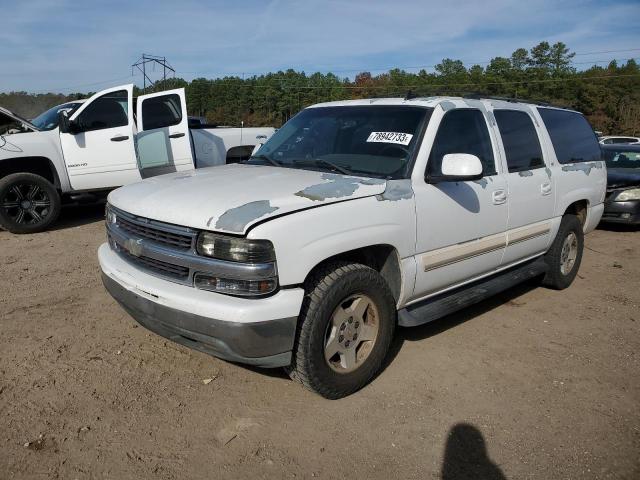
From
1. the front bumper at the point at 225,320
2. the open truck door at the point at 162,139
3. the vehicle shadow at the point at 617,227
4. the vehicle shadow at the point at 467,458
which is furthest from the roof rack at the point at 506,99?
the open truck door at the point at 162,139

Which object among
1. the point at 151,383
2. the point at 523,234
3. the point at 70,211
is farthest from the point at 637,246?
the point at 70,211

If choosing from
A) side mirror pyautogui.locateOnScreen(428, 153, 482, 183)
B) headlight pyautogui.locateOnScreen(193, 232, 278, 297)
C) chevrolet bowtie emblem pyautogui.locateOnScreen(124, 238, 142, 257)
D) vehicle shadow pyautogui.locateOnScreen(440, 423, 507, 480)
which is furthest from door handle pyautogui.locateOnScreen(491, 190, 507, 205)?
chevrolet bowtie emblem pyautogui.locateOnScreen(124, 238, 142, 257)

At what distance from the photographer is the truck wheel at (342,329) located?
293 centimetres

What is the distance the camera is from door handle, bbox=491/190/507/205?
4.07 meters

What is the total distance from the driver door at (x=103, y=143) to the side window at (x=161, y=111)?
12.1 inches

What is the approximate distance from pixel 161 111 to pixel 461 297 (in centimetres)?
641

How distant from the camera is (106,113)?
26.7 feet

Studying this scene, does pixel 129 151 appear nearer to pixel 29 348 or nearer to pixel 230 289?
pixel 29 348

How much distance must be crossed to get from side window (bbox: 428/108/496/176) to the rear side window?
1230 millimetres

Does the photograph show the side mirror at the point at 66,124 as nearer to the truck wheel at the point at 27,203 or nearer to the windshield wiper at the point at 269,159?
the truck wheel at the point at 27,203

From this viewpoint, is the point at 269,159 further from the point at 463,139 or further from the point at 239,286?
the point at 239,286

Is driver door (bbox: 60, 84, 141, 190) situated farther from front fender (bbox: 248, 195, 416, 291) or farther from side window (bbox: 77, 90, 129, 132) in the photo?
front fender (bbox: 248, 195, 416, 291)

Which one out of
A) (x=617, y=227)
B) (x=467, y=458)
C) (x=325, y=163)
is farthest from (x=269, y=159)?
(x=617, y=227)

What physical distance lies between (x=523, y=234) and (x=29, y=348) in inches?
160
